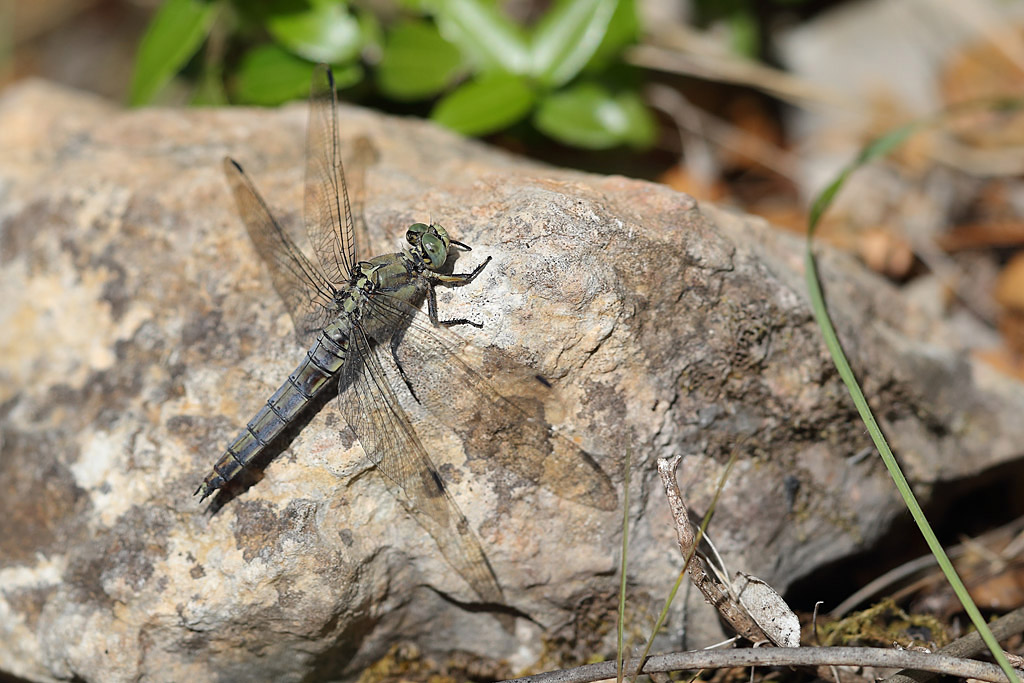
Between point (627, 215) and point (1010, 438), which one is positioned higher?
point (627, 215)

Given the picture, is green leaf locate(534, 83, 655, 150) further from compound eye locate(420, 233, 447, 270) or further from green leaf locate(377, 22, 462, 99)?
compound eye locate(420, 233, 447, 270)

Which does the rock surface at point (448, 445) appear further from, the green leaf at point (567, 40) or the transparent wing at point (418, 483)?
the green leaf at point (567, 40)

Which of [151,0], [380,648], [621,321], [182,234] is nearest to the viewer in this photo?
[621,321]

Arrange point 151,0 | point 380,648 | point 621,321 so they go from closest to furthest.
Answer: point 621,321
point 380,648
point 151,0

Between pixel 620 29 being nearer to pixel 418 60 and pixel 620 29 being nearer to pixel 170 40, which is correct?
pixel 418 60

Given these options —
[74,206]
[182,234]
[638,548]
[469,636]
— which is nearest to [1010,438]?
[638,548]

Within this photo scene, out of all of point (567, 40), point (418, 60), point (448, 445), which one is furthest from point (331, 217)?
point (567, 40)

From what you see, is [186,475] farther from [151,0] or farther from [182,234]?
[151,0]
